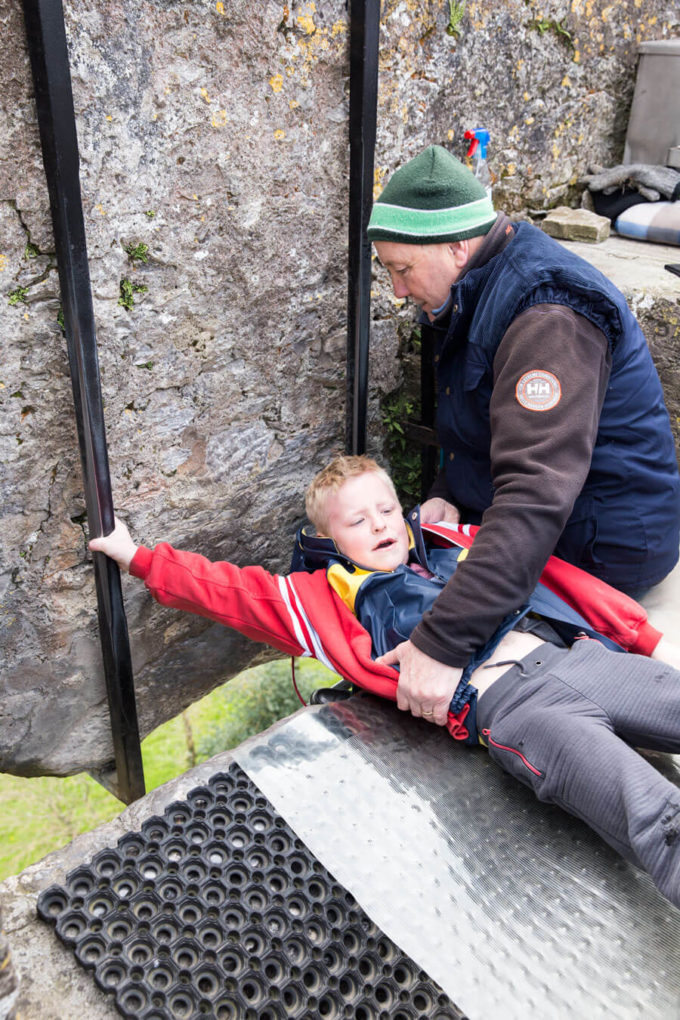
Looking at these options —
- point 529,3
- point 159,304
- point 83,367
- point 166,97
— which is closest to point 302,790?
point 83,367

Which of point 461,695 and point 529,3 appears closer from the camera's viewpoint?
point 461,695

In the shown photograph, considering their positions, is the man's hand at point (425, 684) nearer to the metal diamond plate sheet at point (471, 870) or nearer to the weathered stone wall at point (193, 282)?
the metal diamond plate sheet at point (471, 870)

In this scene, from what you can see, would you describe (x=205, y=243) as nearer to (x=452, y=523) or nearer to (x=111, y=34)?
(x=111, y=34)

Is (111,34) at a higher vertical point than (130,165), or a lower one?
higher

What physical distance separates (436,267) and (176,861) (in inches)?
60.2

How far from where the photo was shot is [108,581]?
93.3 inches

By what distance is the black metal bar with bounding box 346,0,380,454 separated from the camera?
2.39 metres

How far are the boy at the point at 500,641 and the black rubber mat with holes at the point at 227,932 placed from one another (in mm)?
487

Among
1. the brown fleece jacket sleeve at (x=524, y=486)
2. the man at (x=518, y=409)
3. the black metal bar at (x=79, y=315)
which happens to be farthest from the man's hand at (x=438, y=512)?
the black metal bar at (x=79, y=315)

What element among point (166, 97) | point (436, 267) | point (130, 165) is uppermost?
point (166, 97)

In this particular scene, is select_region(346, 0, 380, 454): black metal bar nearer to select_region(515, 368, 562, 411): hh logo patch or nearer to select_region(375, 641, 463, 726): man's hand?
select_region(515, 368, 562, 411): hh logo patch

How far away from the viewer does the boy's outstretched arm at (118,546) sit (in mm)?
2270

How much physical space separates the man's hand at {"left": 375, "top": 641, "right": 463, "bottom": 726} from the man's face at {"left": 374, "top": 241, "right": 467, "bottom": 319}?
92 cm

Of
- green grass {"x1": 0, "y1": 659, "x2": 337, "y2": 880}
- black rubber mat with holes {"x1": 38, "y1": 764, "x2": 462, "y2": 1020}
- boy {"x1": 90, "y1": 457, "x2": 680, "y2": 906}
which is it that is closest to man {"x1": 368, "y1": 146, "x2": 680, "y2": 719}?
boy {"x1": 90, "y1": 457, "x2": 680, "y2": 906}
